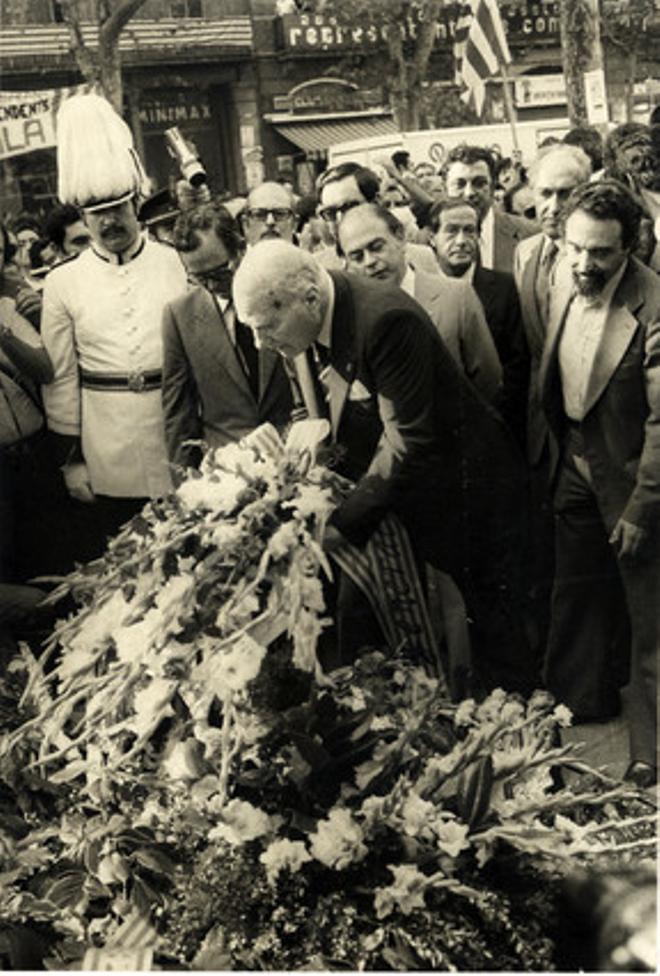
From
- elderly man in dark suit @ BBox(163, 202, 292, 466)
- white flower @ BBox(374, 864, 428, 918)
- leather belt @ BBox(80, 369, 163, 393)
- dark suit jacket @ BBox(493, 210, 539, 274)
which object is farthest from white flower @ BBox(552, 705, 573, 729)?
leather belt @ BBox(80, 369, 163, 393)

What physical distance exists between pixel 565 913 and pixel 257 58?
6.04 feet

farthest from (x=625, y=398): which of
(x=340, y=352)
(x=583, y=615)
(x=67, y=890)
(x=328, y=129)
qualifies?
(x=67, y=890)

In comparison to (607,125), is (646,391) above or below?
below

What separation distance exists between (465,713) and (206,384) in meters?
0.93

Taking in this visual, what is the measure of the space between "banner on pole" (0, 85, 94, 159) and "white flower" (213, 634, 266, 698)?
1.20m

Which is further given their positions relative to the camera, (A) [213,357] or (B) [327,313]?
(A) [213,357]

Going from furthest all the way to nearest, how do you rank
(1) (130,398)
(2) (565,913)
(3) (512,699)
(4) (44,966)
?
(1) (130,398) < (3) (512,699) < (4) (44,966) < (2) (565,913)

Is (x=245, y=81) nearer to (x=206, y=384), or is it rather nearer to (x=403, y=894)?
(x=206, y=384)

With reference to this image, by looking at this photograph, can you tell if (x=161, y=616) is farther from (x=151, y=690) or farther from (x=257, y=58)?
(x=257, y=58)

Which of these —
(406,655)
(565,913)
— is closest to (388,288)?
(406,655)

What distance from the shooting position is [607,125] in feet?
9.82

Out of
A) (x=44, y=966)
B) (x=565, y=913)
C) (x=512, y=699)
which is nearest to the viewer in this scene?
(x=565, y=913)

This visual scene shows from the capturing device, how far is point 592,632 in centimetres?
313

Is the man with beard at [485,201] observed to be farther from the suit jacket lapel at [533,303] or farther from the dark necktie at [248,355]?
the dark necktie at [248,355]
